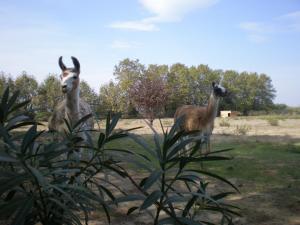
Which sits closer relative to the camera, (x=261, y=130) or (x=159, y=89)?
(x=261, y=130)

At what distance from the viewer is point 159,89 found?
24.5 meters

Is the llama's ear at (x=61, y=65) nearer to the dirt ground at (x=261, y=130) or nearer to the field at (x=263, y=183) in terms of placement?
the field at (x=263, y=183)

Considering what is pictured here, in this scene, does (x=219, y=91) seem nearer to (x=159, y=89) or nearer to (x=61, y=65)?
(x=61, y=65)

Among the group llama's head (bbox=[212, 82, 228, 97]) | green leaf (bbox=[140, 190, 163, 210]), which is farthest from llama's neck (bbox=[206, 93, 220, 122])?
green leaf (bbox=[140, 190, 163, 210])

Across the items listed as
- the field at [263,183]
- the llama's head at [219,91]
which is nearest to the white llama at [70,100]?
the field at [263,183]

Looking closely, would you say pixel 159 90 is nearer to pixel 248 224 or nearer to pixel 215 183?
pixel 215 183

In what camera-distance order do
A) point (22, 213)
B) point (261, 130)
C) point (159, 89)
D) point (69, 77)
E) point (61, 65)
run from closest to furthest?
1. point (22, 213)
2. point (69, 77)
3. point (61, 65)
4. point (261, 130)
5. point (159, 89)

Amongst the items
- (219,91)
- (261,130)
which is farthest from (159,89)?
(219,91)

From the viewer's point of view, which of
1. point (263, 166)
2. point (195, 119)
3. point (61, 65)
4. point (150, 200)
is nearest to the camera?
point (150, 200)

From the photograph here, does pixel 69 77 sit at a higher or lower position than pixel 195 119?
higher

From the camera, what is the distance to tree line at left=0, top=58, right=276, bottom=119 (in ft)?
64.0

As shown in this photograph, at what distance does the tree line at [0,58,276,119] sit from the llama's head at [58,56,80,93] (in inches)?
41.0

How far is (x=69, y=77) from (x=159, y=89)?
17982mm

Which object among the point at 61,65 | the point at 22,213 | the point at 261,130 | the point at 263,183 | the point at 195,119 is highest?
the point at 61,65
